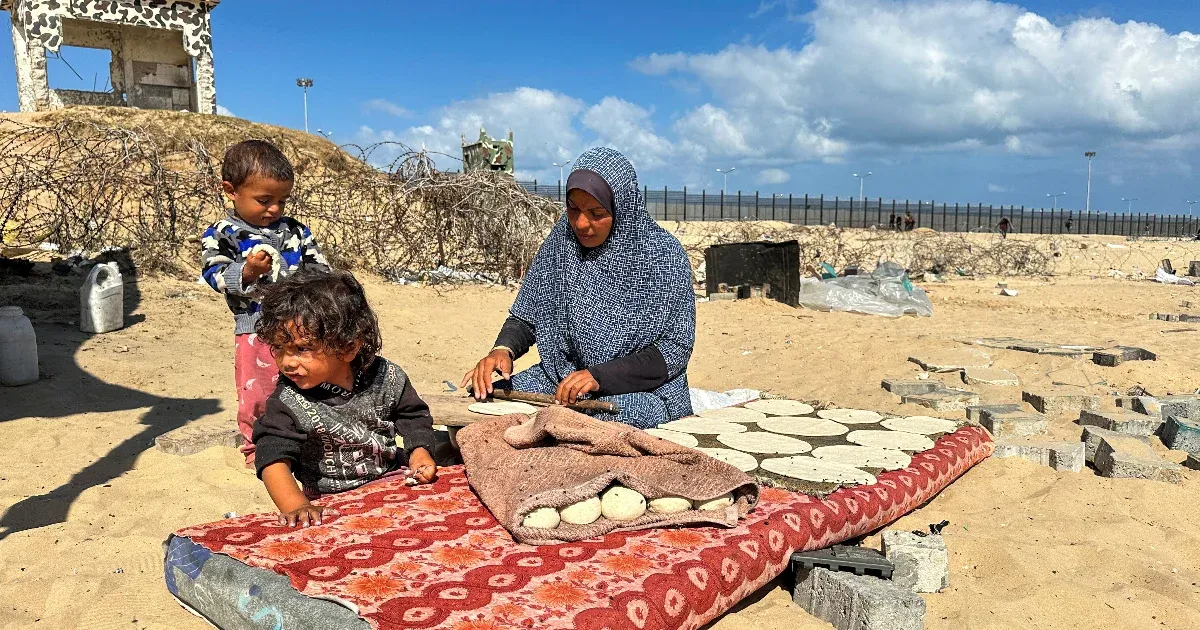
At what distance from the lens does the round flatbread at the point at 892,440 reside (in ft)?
10.9

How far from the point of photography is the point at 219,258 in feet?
9.78

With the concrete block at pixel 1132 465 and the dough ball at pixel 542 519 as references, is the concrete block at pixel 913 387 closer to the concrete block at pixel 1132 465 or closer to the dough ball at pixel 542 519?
the concrete block at pixel 1132 465

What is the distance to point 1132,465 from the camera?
11.7 ft

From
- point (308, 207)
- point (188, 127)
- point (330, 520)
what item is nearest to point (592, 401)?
point (330, 520)

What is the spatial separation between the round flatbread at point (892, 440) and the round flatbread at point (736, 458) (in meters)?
0.66

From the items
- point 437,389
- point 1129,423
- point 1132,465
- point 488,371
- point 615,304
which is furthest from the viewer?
point 437,389

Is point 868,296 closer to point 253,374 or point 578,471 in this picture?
point 578,471

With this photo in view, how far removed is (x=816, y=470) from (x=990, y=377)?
366cm

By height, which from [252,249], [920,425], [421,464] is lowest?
[920,425]

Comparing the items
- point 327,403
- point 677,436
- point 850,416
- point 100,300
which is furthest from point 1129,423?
point 100,300

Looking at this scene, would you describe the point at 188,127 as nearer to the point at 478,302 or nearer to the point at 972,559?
the point at 478,302

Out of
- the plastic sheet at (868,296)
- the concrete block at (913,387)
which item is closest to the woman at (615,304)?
the concrete block at (913,387)

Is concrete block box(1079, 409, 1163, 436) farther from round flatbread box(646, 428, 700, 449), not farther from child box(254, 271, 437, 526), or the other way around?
child box(254, 271, 437, 526)

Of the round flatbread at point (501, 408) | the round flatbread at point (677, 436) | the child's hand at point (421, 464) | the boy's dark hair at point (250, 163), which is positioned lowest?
the round flatbread at point (677, 436)
